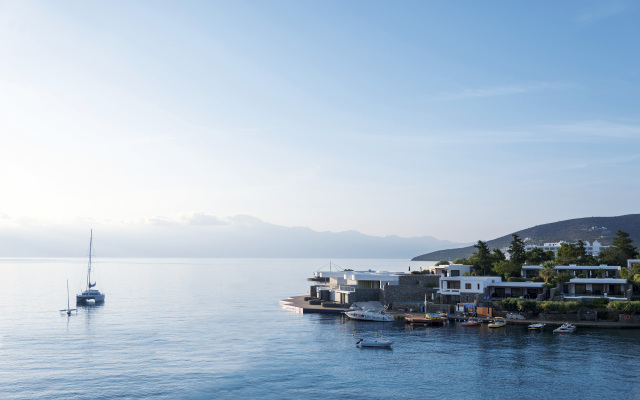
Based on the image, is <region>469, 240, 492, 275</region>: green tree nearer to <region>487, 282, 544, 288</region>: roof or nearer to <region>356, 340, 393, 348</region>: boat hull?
<region>487, 282, 544, 288</region>: roof

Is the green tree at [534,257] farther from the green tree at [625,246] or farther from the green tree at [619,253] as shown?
the green tree at [625,246]

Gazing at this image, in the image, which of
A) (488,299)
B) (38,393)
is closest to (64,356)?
(38,393)

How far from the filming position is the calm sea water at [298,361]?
187 ft

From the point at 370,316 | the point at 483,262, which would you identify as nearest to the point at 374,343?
the point at 370,316

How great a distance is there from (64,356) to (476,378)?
182ft

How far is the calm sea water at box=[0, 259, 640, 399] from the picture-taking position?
57000 millimetres

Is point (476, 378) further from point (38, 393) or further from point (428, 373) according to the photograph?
point (38, 393)

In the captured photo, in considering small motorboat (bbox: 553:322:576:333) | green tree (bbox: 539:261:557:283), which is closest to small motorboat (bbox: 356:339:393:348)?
small motorboat (bbox: 553:322:576:333)

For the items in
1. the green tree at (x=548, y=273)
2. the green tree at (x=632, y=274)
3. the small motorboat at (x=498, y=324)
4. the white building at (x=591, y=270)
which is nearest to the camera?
the small motorboat at (x=498, y=324)

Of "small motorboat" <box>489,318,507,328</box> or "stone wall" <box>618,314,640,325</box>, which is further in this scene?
"stone wall" <box>618,314,640,325</box>

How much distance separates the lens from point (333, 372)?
64688mm

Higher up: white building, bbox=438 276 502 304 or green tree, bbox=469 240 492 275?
green tree, bbox=469 240 492 275

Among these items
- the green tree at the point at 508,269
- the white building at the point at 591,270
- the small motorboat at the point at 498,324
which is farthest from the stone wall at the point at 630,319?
the green tree at the point at 508,269

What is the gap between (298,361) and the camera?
70125 millimetres
